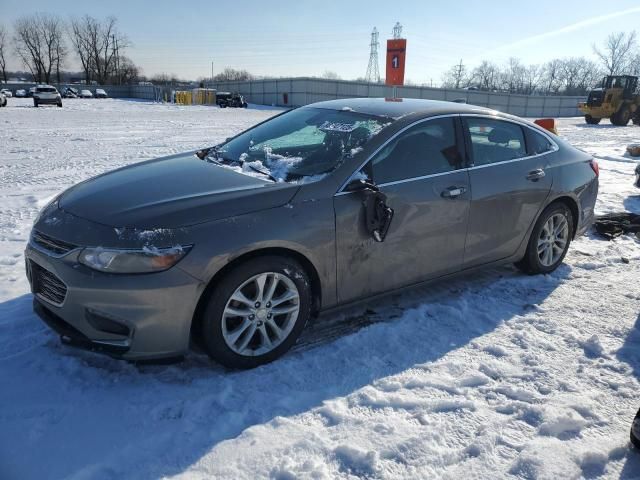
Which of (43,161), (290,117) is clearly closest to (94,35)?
(43,161)

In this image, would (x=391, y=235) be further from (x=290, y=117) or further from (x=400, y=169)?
(x=290, y=117)

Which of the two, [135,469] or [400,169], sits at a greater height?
[400,169]

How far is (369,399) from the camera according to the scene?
2779 mm

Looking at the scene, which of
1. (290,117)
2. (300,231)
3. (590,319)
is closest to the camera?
(300,231)

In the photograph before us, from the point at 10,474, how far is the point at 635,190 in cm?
943

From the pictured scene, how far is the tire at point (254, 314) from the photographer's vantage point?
9.28 ft

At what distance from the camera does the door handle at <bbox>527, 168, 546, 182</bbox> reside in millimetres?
4277

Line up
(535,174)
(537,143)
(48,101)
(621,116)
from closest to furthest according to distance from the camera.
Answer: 1. (535,174)
2. (537,143)
3. (621,116)
4. (48,101)

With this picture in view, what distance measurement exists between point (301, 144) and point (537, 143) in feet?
7.41

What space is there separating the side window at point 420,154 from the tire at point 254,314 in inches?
37.6

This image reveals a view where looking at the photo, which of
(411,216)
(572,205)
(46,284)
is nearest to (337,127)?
(411,216)

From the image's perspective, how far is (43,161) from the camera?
9.45m

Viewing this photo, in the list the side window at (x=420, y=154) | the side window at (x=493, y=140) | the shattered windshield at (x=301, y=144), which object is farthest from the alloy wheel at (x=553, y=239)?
the shattered windshield at (x=301, y=144)

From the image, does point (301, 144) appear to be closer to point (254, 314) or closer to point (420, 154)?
point (420, 154)
